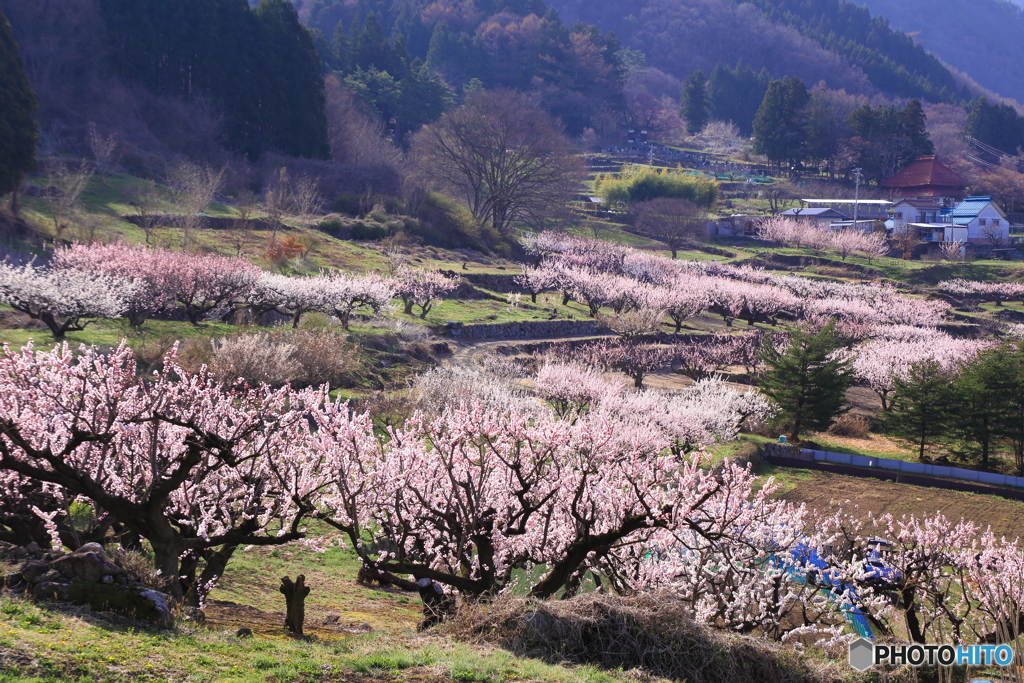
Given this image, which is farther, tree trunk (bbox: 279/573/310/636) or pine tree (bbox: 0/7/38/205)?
pine tree (bbox: 0/7/38/205)

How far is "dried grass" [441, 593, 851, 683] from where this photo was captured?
791cm

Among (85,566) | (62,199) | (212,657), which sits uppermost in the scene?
(62,199)

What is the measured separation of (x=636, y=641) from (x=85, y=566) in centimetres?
522

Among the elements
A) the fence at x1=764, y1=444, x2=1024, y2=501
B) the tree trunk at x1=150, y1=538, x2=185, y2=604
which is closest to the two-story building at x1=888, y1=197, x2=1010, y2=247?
the fence at x1=764, y1=444, x2=1024, y2=501

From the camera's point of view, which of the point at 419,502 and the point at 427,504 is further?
the point at 419,502

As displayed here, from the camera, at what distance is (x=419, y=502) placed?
1099 cm

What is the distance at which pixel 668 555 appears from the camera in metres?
11.8

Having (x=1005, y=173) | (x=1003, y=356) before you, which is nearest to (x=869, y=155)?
(x=1005, y=173)

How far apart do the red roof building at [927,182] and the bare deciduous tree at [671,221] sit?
33570 millimetres

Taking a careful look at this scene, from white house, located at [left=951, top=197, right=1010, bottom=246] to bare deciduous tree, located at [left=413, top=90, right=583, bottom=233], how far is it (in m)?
41.8

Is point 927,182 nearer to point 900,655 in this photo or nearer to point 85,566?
point 900,655

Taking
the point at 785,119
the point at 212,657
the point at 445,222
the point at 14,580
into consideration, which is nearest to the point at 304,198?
the point at 445,222

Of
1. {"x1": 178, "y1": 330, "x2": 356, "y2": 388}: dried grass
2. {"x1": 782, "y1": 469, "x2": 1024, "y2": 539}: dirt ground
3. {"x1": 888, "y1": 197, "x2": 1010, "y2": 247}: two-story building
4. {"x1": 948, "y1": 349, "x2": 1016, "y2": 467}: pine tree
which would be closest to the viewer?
{"x1": 782, "y1": 469, "x2": 1024, "y2": 539}: dirt ground

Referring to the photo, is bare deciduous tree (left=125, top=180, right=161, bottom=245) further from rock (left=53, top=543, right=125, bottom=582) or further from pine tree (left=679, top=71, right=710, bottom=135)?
pine tree (left=679, top=71, right=710, bottom=135)
